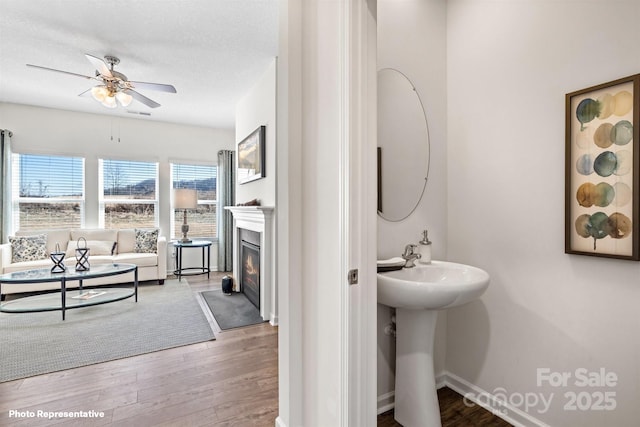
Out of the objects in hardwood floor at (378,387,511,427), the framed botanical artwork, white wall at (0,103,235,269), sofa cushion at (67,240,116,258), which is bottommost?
hardwood floor at (378,387,511,427)

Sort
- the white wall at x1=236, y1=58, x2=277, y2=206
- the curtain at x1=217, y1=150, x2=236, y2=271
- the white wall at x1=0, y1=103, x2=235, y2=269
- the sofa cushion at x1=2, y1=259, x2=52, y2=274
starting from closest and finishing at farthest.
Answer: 1. the white wall at x1=236, y1=58, x2=277, y2=206
2. the sofa cushion at x1=2, y1=259, x2=52, y2=274
3. the white wall at x1=0, y1=103, x2=235, y2=269
4. the curtain at x1=217, y1=150, x2=236, y2=271

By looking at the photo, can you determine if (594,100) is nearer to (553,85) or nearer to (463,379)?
(553,85)

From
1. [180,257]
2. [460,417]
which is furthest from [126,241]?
[460,417]

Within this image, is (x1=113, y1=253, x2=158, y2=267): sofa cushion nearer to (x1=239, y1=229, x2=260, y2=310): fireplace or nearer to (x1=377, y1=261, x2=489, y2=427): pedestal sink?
(x1=239, y1=229, x2=260, y2=310): fireplace

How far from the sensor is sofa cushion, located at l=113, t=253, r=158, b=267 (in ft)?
14.7

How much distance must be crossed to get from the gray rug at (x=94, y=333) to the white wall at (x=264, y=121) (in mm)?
1498

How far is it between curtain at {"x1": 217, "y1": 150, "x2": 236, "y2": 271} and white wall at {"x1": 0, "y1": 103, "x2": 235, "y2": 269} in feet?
0.66

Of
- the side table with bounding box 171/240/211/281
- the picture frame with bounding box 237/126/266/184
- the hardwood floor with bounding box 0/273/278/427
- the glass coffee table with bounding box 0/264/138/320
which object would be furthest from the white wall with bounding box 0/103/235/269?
the hardwood floor with bounding box 0/273/278/427

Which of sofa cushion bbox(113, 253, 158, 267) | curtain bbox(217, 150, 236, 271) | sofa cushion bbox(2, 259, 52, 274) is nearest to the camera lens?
sofa cushion bbox(2, 259, 52, 274)

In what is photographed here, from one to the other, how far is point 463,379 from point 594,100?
1628 mm

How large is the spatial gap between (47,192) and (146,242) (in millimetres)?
1633

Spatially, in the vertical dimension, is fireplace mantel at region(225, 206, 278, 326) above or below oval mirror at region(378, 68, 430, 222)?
below

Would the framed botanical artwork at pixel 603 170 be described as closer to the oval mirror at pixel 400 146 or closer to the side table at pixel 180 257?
the oval mirror at pixel 400 146

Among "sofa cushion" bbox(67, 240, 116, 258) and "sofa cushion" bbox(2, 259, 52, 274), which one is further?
Result: "sofa cushion" bbox(67, 240, 116, 258)
